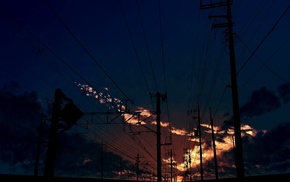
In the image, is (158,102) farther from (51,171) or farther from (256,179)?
(51,171)

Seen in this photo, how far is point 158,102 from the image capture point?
87.9ft

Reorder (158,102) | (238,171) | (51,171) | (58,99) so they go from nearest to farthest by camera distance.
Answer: (51,171) → (58,99) → (238,171) → (158,102)

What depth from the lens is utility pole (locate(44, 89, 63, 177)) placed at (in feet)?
33.9

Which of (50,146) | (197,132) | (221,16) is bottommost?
(50,146)

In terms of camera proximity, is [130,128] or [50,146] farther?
[130,128]

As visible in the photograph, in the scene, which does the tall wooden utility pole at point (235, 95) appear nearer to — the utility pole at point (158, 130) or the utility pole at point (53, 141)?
the utility pole at point (53, 141)

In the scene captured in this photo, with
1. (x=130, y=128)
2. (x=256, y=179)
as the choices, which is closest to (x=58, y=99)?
(x=256, y=179)

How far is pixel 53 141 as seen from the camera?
10.6 metres

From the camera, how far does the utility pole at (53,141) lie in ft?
33.9

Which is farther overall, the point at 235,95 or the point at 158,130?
the point at 158,130

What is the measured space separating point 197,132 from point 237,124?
27.0m

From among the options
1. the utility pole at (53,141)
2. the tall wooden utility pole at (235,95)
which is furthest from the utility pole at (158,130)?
the utility pole at (53,141)

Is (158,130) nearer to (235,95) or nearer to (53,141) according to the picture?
(235,95)

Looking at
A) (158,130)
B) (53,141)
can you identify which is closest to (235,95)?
(53,141)
